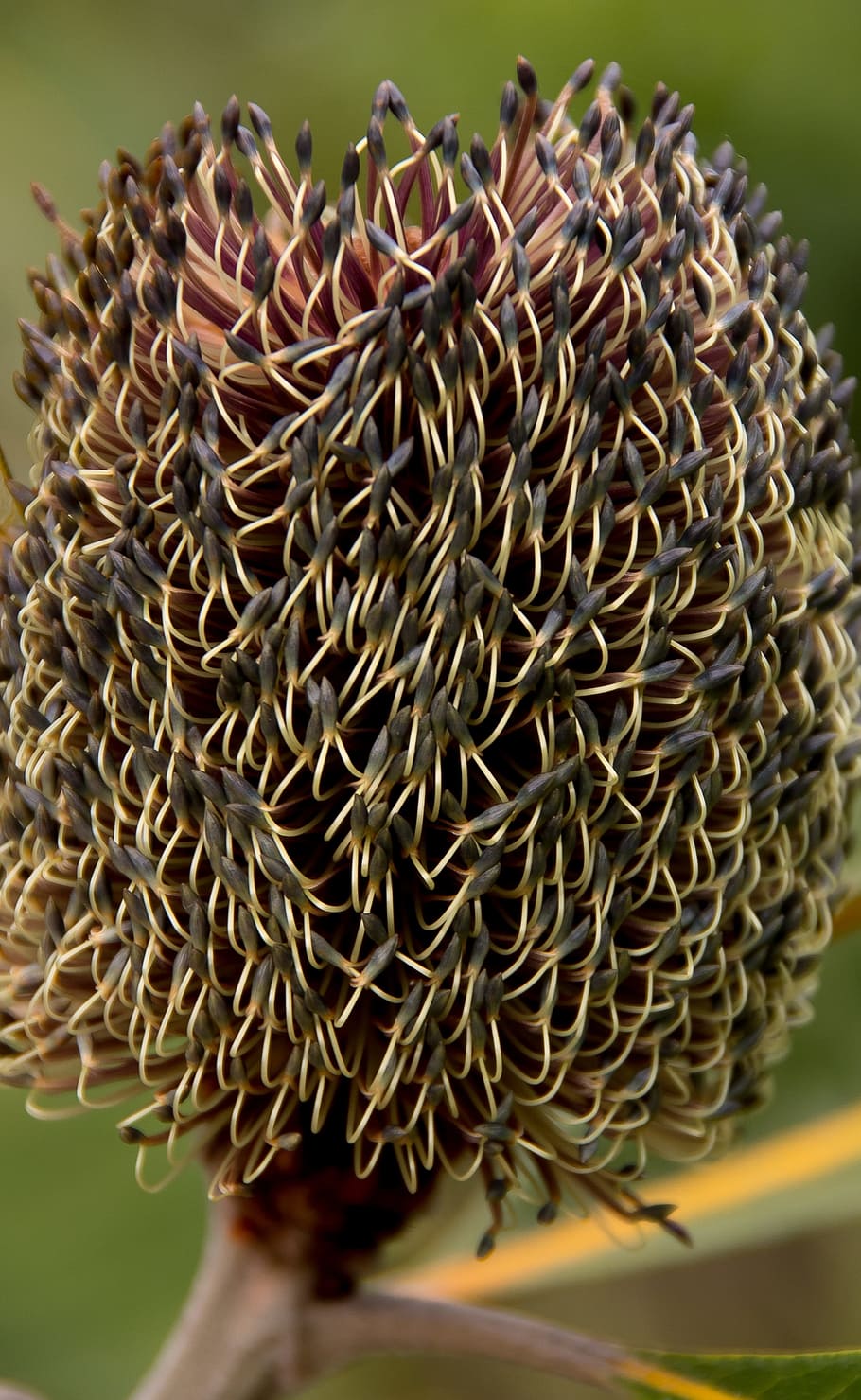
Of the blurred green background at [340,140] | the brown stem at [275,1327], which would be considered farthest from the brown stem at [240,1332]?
the blurred green background at [340,140]

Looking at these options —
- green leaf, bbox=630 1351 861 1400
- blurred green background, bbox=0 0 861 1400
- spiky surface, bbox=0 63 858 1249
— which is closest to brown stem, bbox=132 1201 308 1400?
spiky surface, bbox=0 63 858 1249

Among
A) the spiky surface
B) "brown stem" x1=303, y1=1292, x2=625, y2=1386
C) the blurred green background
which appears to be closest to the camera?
the spiky surface

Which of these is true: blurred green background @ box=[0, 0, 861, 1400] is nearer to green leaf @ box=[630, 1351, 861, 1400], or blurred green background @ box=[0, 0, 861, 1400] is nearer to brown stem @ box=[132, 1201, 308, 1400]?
green leaf @ box=[630, 1351, 861, 1400]

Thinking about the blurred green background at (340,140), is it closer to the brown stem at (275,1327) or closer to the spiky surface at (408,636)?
the brown stem at (275,1327)

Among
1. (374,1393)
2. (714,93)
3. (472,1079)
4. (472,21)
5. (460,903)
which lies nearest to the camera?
(460,903)

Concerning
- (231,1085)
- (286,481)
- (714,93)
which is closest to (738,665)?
(286,481)

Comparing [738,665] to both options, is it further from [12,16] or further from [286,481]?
[12,16]
